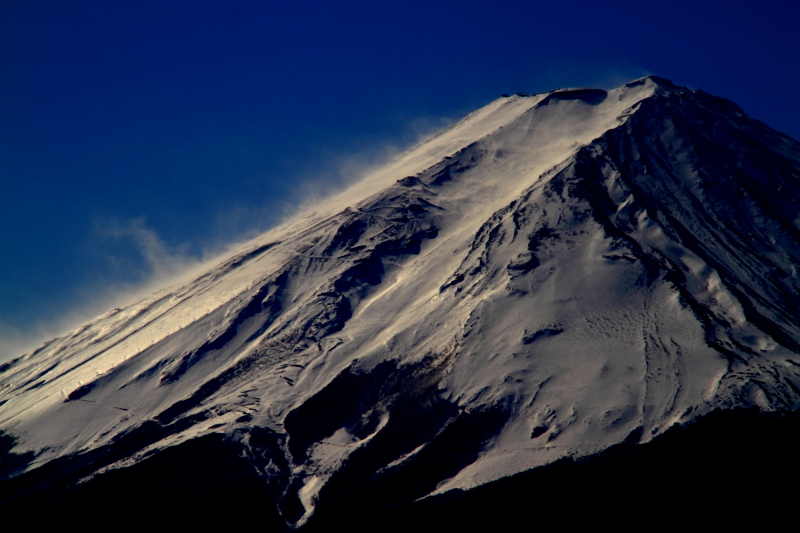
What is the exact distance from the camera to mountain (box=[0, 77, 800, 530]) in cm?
2916

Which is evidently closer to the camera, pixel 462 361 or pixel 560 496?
pixel 560 496

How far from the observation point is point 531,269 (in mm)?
41500

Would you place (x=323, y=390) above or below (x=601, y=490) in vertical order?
above

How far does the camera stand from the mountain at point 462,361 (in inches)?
1148

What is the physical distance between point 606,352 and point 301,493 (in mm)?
18397

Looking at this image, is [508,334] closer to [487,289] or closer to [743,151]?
[487,289]

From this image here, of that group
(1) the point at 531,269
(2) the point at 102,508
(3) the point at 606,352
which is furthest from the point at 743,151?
(2) the point at 102,508

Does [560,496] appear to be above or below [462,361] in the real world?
below

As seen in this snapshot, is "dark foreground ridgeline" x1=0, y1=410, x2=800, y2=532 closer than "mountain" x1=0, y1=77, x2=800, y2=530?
Yes

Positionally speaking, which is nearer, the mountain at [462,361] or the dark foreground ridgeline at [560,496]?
the dark foreground ridgeline at [560,496]

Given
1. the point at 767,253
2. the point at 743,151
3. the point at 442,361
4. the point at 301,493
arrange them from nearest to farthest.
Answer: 1. the point at 301,493
2. the point at 442,361
3. the point at 767,253
4. the point at 743,151

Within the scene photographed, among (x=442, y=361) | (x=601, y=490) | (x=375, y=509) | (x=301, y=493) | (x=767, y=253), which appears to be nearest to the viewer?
(x=601, y=490)

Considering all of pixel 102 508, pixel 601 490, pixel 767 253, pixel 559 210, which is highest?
pixel 559 210

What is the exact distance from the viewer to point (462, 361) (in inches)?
1426
